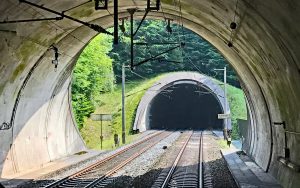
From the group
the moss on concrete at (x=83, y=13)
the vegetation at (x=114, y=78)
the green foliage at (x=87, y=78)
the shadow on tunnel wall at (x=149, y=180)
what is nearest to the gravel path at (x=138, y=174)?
the shadow on tunnel wall at (x=149, y=180)

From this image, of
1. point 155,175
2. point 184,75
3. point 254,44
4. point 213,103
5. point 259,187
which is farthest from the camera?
point 213,103

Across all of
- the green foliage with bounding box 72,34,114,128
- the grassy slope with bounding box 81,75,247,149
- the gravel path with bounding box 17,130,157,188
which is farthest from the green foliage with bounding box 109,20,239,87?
the gravel path with bounding box 17,130,157,188

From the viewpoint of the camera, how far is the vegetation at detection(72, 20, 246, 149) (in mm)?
42844

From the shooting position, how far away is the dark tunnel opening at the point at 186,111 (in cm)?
6625

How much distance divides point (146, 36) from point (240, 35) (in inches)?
2334

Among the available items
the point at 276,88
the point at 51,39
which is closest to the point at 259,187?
the point at 276,88

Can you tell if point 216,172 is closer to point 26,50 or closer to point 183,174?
point 183,174

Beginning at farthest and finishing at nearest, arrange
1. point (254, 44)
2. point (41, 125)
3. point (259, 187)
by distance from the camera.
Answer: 1. point (41, 125)
2. point (259, 187)
3. point (254, 44)

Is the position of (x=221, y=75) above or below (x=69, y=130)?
above

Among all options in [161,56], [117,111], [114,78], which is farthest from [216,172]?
[161,56]

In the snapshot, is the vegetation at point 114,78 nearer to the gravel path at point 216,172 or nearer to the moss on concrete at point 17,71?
the gravel path at point 216,172

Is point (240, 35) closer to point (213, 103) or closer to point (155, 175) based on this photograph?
point (155, 175)

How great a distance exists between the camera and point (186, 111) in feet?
228

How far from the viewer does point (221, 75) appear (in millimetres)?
72375
